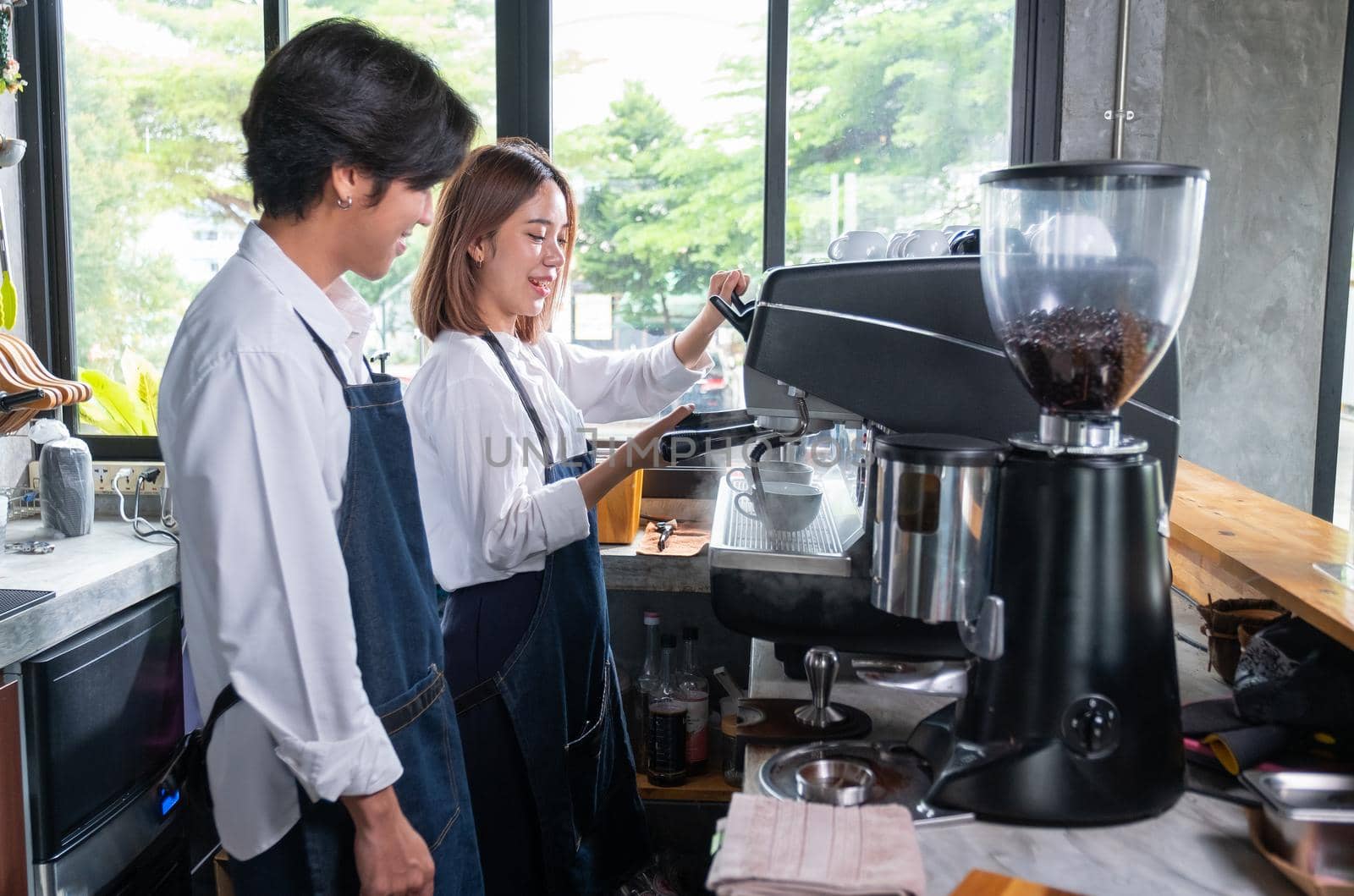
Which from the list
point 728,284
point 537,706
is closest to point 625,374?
point 728,284

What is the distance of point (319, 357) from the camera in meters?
1.11

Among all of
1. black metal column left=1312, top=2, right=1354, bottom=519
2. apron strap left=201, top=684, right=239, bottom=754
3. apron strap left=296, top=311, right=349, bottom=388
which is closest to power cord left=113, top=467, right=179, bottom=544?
apron strap left=201, top=684, right=239, bottom=754

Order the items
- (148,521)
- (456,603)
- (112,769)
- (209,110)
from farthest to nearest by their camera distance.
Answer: (209,110) → (148,521) → (112,769) → (456,603)

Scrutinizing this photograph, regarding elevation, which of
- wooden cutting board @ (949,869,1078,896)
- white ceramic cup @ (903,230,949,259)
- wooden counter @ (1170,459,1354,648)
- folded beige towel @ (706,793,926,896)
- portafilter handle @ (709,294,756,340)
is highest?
white ceramic cup @ (903,230,949,259)

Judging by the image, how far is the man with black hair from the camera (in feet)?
3.41

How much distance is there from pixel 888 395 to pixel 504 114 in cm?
185

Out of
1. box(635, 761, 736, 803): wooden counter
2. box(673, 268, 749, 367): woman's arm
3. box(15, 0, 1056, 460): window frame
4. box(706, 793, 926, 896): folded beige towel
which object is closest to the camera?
box(706, 793, 926, 896): folded beige towel

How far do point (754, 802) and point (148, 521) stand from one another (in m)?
2.21

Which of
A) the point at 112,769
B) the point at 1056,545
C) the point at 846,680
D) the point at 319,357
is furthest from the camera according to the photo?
the point at 112,769

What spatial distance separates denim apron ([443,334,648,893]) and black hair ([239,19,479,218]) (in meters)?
0.60

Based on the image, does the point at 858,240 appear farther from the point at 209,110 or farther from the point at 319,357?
the point at 209,110

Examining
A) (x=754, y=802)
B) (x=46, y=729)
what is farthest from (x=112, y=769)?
(x=754, y=802)

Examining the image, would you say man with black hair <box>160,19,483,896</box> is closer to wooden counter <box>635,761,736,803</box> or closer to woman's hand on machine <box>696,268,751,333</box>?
woman's hand on machine <box>696,268,751,333</box>

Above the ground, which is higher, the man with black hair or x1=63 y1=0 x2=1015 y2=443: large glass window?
x1=63 y1=0 x2=1015 y2=443: large glass window
